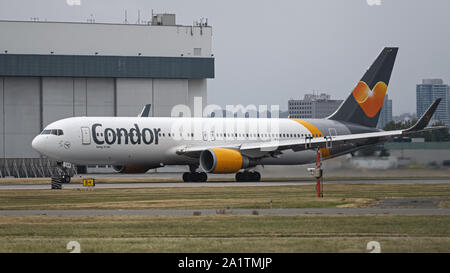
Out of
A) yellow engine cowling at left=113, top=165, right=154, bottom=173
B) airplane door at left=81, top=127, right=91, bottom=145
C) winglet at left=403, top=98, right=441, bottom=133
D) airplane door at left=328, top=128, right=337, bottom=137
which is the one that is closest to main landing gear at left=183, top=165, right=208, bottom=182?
yellow engine cowling at left=113, top=165, right=154, bottom=173

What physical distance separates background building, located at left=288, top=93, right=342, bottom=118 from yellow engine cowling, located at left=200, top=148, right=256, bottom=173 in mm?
28531

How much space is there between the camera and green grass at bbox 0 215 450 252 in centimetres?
1605

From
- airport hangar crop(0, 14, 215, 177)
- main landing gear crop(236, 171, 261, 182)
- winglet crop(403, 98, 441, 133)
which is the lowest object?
main landing gear crop(236, 171, 261, 182)

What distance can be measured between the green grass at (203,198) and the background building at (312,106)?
3969 centimetres

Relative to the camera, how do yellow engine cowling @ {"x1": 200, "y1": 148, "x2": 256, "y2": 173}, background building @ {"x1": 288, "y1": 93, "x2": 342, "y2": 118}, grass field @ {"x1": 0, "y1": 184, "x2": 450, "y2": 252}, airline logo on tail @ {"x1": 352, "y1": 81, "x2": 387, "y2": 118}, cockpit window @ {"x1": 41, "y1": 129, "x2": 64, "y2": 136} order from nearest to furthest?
1. grass field @ {"x1": 0, "y1": 184, "x2": 450, "y2": 252}
2. cockpit window @ {"x1": 41, "y1": 129, "x2": 64, "y2": 136}
3. yellow engine cowling @ {"x1": 200, "y1": 148, "x2": 256, "y2": 173}
4. airline logo on tail @ {"x1": 352, "y1": 81, "x2": 387, "y2": 118}
5. background building @ {"x1": 288, "y1": 93, "x2": 342, "y2": 118}

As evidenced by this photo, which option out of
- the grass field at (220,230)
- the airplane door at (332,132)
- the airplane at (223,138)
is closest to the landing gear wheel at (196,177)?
the airplane at (223,138)

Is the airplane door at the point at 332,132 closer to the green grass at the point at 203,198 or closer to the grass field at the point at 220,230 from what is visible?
the green grass at the point at 203,198

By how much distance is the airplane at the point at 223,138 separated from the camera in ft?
151

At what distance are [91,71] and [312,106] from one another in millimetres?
30839

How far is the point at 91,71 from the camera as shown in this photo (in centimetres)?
8238

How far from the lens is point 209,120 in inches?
2030

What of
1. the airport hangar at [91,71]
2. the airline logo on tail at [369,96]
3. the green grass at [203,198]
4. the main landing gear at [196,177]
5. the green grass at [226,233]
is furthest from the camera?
the airport hangar at [91,71]

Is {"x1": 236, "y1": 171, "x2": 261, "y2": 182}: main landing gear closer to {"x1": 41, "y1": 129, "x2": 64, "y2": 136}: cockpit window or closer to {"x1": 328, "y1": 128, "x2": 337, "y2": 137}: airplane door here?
{"x1": 328, "y1": 128, "x2": 337, "y2": 137}: airplane door
